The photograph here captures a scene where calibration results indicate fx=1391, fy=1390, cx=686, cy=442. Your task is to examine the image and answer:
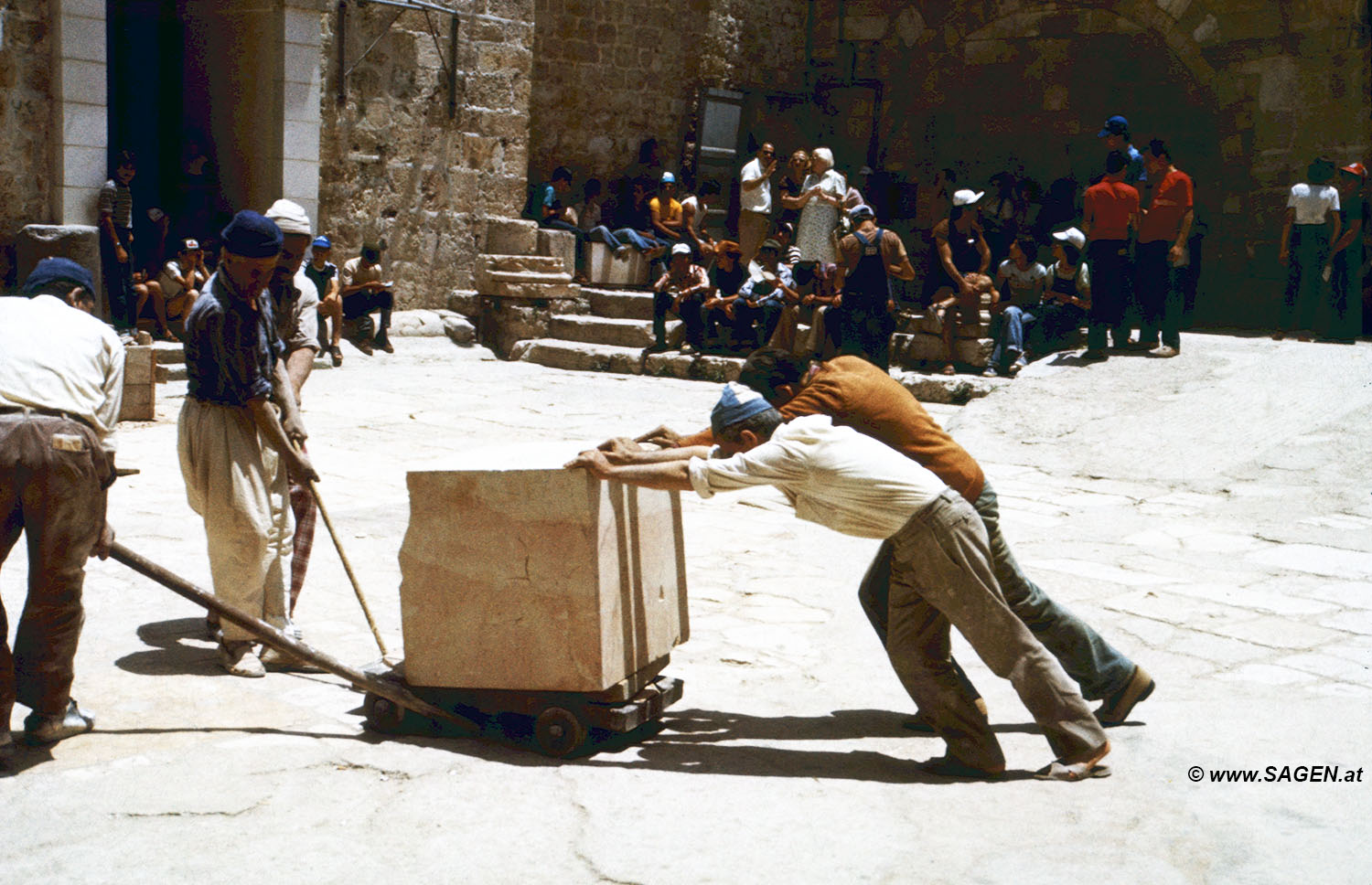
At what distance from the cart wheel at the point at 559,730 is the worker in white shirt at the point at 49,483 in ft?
4.43

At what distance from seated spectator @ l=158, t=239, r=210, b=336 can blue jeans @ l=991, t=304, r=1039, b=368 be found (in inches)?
282

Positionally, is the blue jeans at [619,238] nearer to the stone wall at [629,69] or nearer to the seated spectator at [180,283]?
the stone wall at [629,69]

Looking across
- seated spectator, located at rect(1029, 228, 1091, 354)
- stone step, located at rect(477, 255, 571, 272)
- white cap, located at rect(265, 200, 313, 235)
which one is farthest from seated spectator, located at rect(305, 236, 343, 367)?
white cap, located at rect(265, 200, 313, 235)

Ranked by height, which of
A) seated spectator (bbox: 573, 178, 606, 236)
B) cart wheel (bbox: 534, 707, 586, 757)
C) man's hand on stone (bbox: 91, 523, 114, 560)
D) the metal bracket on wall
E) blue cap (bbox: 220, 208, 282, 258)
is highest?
the metal bracket on wall

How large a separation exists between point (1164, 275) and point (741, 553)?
22.2 ft

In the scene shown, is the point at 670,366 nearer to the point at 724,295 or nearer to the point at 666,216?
the point at 724,295

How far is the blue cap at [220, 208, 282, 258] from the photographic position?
4.57 metres

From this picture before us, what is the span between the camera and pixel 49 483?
3805mm

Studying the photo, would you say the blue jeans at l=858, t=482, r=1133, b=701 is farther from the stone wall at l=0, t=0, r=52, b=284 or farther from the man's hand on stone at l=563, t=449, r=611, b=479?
the stone wall at l=0, t=0, r=52, b=284

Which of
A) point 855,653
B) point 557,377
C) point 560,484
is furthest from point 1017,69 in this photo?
point 560,484

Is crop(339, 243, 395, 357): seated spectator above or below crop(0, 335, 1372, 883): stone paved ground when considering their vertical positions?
above

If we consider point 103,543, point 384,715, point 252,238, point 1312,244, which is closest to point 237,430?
point 252,238

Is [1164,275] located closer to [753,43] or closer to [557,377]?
[557,377]

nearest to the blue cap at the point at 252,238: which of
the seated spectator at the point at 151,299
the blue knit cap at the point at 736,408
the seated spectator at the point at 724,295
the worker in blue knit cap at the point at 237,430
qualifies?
the worker in blue knit cap at the point at 237,430
